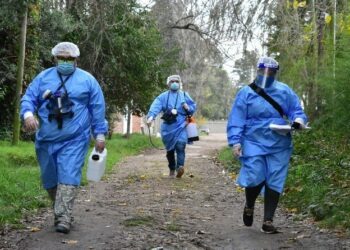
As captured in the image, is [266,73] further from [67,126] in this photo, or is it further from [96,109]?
[67,126]

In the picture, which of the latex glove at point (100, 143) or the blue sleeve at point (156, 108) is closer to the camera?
the latex glove at point (100, 143)

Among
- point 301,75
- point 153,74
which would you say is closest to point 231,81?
point 153,74

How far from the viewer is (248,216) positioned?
6898 mm

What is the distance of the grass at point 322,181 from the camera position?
24.5 ft

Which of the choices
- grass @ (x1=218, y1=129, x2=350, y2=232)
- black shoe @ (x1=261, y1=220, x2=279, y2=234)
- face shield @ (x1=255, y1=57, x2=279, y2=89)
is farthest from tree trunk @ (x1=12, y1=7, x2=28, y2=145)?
black shoe @ (x1=261, y1=220, x2=279, y2=234)

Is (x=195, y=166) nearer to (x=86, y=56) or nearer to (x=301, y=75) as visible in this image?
(x=301, y=75)

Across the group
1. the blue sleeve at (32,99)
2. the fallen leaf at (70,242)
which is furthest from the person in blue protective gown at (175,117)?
the fallen leaf at (70,242)

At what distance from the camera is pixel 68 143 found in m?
6.49

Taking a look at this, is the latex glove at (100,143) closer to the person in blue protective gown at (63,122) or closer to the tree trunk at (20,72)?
the person in blue protective gown at (63,122)

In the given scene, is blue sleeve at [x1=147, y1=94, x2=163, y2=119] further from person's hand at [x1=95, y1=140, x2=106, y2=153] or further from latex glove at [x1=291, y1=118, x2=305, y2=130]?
latex glove at [x1=291, y1=118, x2=305, y2=130]

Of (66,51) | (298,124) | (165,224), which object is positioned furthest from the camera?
(165,224)

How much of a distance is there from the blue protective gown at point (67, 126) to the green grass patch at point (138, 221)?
0.89m

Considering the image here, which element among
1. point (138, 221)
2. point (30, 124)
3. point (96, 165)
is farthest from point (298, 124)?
point (30, 124)

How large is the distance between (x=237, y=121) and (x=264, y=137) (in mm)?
342
